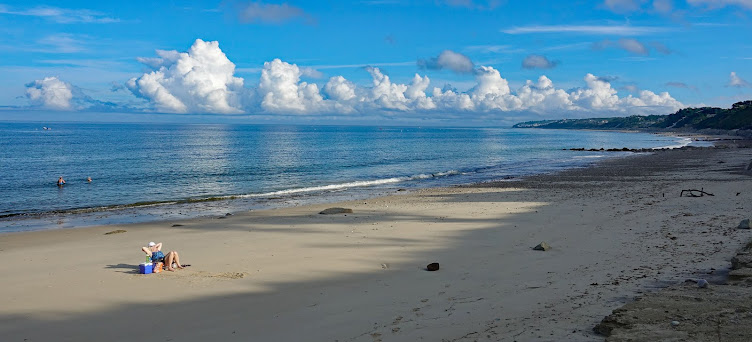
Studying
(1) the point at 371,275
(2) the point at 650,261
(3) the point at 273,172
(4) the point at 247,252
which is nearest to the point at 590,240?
(2) the point at 650,261

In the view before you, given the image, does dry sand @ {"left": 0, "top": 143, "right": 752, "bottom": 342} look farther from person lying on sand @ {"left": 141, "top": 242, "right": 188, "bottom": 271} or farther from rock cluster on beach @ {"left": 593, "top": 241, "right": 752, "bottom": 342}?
rock cluster on beach @ {"left": 593, "top": 241, "right": 752, "bottom": 342}

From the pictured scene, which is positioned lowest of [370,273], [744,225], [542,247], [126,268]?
[126,268]

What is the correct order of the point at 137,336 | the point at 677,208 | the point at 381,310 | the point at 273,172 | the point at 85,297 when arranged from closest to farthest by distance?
the point at 137,336, the point at 381,310, the point at 85,297, the point at 677,208, the point at 273,172

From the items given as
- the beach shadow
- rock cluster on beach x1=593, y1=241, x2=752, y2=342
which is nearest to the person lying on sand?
the beach shadow

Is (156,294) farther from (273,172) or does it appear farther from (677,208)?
(273,172)

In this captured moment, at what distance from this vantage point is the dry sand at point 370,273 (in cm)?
943

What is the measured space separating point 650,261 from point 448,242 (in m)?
6.28

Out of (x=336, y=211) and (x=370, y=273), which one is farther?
(x=336, y=211)

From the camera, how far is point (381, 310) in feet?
33.3

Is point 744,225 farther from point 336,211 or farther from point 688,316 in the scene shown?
point 336,211

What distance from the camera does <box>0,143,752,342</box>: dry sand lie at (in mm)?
9430

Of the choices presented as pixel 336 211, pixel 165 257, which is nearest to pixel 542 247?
pixel 165 257

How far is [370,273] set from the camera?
1354 centimetres

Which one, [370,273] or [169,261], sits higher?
[169,261]
